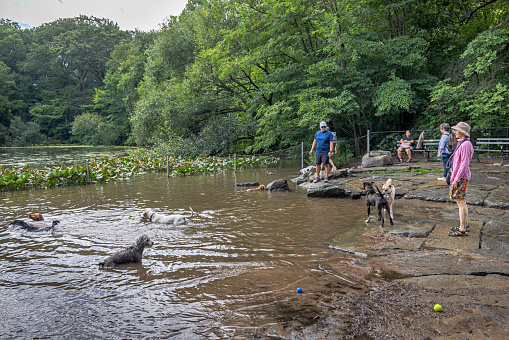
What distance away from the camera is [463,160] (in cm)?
568

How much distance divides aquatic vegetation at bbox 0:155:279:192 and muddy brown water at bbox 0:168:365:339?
493 centimetres

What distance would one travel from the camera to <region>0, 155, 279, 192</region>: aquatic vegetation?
A: 45.5ft

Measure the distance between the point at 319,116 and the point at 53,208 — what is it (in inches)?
500

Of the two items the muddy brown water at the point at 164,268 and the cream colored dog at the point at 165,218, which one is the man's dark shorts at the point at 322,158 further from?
the cream colored dog at the point at 165,218

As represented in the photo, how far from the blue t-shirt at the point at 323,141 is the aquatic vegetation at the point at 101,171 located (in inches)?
356

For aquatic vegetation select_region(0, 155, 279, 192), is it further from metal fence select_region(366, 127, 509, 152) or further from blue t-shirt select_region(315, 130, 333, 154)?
blue t-shirt select_region(315, 130, 333, 154)

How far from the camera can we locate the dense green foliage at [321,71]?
17094 millimetres

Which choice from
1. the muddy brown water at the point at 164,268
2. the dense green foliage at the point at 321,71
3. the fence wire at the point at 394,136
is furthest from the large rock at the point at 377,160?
the muddy brown water at the point at 164,268

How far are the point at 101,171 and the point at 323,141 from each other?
10.6 metres

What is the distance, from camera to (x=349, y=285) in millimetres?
4027

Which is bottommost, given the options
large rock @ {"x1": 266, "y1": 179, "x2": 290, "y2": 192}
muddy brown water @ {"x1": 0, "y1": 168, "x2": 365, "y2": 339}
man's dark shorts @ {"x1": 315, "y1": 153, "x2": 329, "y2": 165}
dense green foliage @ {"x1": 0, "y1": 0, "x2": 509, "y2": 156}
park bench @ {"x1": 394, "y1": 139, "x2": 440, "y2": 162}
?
muddy brown water @ {"x1": 0, "y1": 168, "x2": 365, "y2": 339}

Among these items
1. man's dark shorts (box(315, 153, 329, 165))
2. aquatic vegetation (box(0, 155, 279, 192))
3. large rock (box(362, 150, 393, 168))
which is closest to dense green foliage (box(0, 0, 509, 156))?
large rock (box(362, 150, 393, 168))

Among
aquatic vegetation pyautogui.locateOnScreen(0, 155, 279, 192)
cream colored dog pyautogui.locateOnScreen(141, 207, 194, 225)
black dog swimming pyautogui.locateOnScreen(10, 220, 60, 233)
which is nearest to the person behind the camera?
black dog swimming pyautogui.locateOnScreen(10, 220, 60, 233)

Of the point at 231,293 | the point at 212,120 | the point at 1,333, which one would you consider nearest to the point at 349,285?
the point at 231,293
